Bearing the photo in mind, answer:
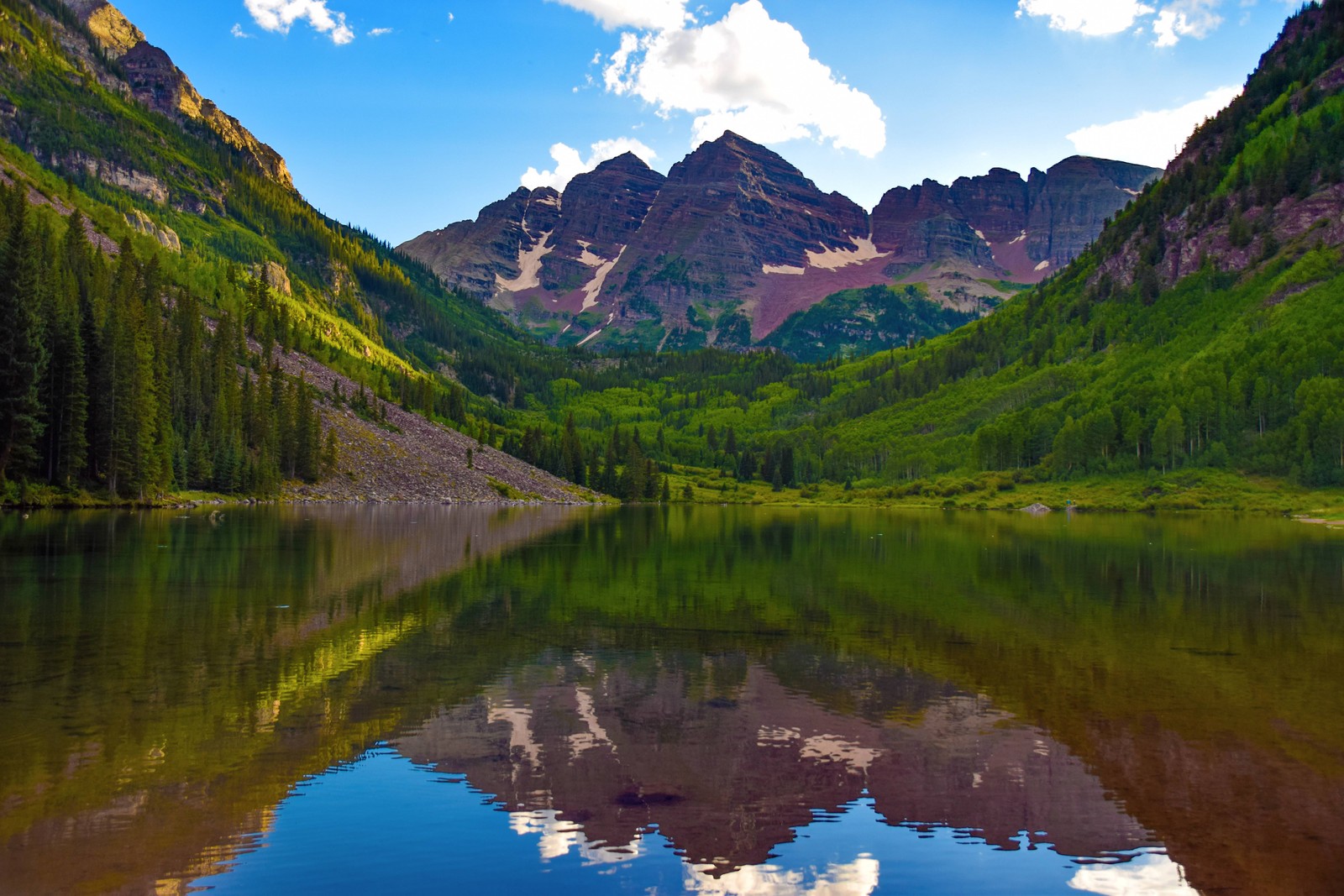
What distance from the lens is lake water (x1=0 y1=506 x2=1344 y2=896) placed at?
13656 millimetres

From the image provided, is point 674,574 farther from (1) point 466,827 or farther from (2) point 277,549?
(1) point 466,827

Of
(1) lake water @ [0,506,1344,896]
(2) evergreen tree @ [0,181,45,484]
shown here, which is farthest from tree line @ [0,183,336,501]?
(1) lake water @ [0,506,1344,896]

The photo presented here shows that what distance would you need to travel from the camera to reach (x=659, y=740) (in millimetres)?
19641

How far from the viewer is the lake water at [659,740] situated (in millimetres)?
13656

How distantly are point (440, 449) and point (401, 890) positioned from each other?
191 m

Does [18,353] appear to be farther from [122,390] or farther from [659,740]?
[659,740]

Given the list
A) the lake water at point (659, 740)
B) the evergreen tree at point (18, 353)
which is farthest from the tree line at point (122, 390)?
the lake water at point (659, 740)

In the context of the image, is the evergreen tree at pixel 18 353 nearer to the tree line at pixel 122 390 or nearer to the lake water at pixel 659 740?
the tree line at pixel 122 390

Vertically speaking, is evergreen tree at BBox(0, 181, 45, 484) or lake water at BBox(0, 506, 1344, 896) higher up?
evergreen tree at BBox(0, 181, 45, 484)

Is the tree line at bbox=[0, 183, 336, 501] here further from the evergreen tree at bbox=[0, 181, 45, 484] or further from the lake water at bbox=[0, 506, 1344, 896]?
the lake water at bbox=[0, 506, 1344, 896]

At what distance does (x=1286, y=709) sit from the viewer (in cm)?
2244

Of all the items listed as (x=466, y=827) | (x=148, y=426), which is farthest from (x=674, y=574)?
(x=148, y=426)

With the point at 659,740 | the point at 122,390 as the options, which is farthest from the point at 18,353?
the point at 659,740

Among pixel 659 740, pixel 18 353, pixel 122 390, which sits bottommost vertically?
pixel 659 740
